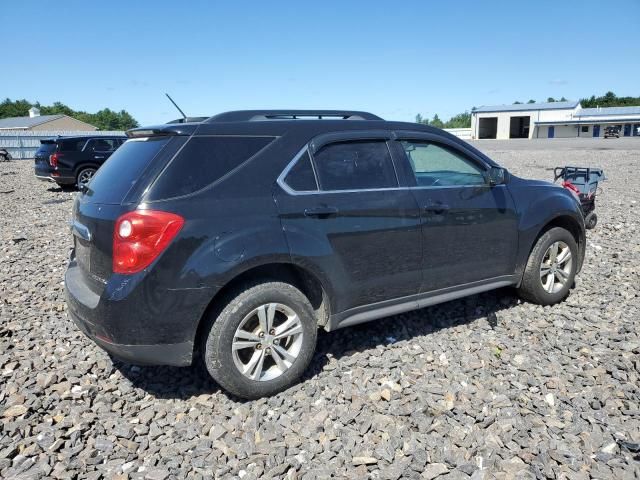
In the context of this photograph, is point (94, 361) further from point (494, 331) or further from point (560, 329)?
point (560, 329)

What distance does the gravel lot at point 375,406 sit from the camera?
9.34 ft

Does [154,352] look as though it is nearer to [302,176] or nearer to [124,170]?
[124,170]

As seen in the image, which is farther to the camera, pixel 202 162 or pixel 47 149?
pixel 47 149

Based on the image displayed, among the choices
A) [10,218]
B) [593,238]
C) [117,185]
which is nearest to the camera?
[117,185]

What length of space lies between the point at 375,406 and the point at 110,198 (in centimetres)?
221

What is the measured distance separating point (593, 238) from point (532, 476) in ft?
20.0

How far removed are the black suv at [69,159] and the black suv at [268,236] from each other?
12863 millimetres

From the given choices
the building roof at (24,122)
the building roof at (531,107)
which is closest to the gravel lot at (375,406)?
the building roof at (24,122)

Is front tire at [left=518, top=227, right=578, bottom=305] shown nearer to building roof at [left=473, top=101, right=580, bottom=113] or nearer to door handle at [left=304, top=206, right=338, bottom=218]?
door handle at [left=304, top=206, right=338, bottom=218]

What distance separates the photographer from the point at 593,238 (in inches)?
307

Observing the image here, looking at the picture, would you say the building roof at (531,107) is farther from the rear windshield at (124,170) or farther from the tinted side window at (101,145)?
the rear windshield at (124,170)

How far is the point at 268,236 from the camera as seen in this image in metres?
3.26

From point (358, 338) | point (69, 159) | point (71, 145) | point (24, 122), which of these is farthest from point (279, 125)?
point (24, 122)

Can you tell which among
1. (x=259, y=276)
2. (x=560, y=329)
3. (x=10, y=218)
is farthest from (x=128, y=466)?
(x=10, y=218)
